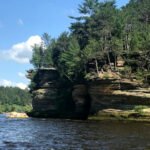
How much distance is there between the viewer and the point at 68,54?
92.9 meters

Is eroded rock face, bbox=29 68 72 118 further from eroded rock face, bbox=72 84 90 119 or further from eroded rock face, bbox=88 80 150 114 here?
eroded rock face, bbox=88 80 150 114

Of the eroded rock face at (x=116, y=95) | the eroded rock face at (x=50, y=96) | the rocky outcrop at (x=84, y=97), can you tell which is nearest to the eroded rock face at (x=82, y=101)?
the rocky outcrop at (x=84, y=97)

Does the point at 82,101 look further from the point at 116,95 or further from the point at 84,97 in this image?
the point at 116,95

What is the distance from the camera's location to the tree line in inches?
3115

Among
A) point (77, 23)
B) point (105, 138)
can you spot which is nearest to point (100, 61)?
point (77, 23)

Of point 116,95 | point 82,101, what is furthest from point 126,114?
point 82,101

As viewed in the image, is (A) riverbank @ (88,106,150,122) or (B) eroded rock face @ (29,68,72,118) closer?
(A) riverbank @ (88,106,150,122)

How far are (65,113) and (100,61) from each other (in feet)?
52.0

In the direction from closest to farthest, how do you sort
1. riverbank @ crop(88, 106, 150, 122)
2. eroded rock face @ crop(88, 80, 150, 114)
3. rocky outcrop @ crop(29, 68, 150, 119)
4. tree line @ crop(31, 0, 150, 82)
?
riverbank @ crop(88, 106, 150, 122)
eroded rock face @ crop(88, 80, 150, 114)
rocky outcrop @ crop(29, 68, 150, 119)
tree line @ crop(31, 0, 150, 82)

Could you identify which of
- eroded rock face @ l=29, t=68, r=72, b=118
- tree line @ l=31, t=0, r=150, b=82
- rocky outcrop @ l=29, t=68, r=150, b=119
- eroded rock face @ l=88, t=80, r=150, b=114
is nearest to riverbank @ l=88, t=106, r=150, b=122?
rocky outcrop @ l=29, t=68, r=150, b=119

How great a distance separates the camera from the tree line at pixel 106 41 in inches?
3115

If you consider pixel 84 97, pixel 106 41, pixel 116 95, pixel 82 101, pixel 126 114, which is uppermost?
pixel 106 41

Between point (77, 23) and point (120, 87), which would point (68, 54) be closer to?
point (77, 23)

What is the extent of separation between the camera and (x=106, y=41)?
3452 inches
